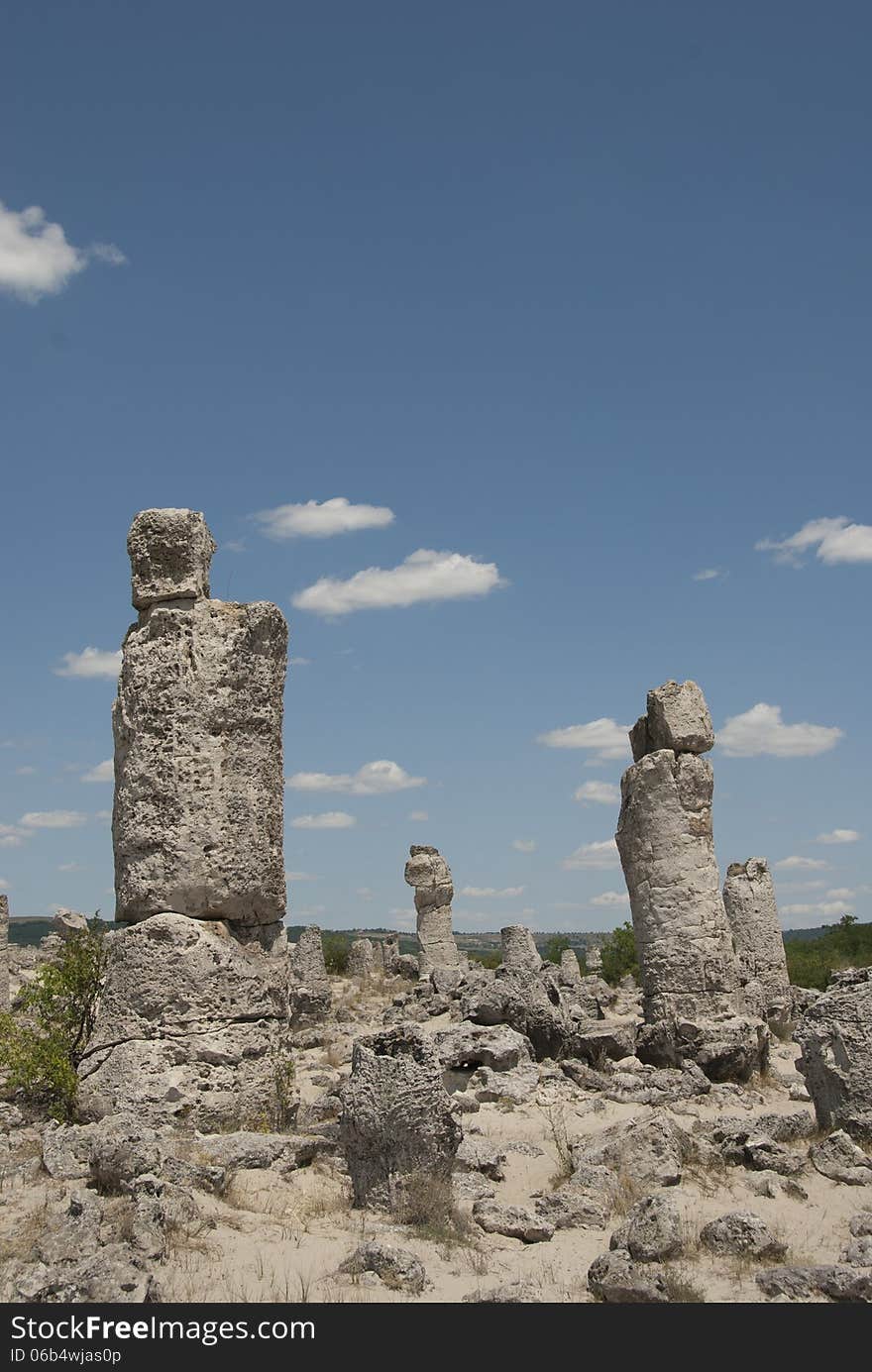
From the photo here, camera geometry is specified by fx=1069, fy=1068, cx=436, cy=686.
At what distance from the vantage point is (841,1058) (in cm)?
808

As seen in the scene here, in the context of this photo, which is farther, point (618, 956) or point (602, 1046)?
point (618, 956)

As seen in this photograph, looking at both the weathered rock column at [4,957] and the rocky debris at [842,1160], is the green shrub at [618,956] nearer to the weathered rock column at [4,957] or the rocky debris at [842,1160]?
the weathered rock column at [4,957]

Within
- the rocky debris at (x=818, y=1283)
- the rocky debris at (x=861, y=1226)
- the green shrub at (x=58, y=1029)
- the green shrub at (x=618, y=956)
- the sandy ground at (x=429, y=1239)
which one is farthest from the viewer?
the green shrub at (x=618, y=956)

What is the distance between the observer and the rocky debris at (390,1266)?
4.99 meters

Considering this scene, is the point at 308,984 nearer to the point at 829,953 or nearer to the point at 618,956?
the point at 618,956

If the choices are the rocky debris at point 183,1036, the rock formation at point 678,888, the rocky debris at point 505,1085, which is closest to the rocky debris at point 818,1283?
the rocky debris at point 183,1036

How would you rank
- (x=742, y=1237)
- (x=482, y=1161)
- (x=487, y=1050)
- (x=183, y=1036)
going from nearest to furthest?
1. (x=742, y=1237)
2. (x=482, y=1161)
3. (x=183, y=1036)
4. (x=487, y=1050)

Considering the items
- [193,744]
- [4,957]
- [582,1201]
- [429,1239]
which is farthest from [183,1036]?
[4,957]

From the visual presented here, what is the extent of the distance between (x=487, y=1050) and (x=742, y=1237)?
19.6 feet

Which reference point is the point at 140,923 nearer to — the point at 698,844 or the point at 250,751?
the point at 250,751

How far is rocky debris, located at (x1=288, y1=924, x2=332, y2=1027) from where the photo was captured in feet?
62.7

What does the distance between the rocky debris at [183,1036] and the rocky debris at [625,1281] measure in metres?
3.29

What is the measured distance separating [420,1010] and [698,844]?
22.7ft

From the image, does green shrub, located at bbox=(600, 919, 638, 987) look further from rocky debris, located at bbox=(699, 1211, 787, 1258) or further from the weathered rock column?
rocky debris, located at bbox=(699, 1211, 787, 1258)
